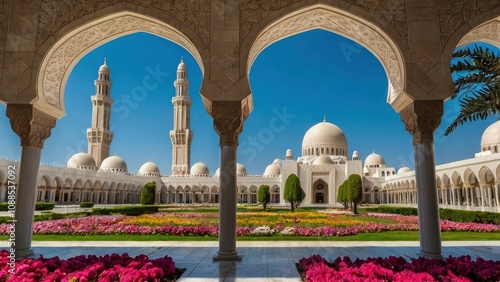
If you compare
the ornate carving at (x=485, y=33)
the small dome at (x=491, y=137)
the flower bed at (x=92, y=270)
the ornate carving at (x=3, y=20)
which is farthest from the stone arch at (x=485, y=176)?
the ornate carving at (x=3, y=20)

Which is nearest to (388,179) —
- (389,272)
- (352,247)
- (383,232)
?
(383,232)

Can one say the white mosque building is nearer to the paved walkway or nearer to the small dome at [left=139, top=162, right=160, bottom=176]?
the small dome at [left=139, top=162, right=160, bottom=176]

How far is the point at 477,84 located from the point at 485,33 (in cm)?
113

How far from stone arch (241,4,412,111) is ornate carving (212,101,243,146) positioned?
2.10 ft

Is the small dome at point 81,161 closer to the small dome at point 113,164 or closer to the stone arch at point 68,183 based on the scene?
the small dome at point 113,164

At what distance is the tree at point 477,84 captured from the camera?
5297mm

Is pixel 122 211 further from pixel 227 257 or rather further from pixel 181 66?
pixel 181 66

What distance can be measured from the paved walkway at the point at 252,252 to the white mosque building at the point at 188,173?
2231cm

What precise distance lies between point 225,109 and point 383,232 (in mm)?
6791

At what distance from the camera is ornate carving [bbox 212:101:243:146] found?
5500mm

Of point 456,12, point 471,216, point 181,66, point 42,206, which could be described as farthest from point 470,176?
point 181,66

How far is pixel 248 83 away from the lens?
5.52 metres

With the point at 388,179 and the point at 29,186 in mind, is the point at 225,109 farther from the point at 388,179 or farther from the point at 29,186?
the point at 388,179

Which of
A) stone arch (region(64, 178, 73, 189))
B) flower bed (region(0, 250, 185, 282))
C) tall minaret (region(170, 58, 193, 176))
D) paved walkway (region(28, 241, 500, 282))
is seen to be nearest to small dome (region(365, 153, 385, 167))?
tall minaret (region(170, 58, 193, 176))
